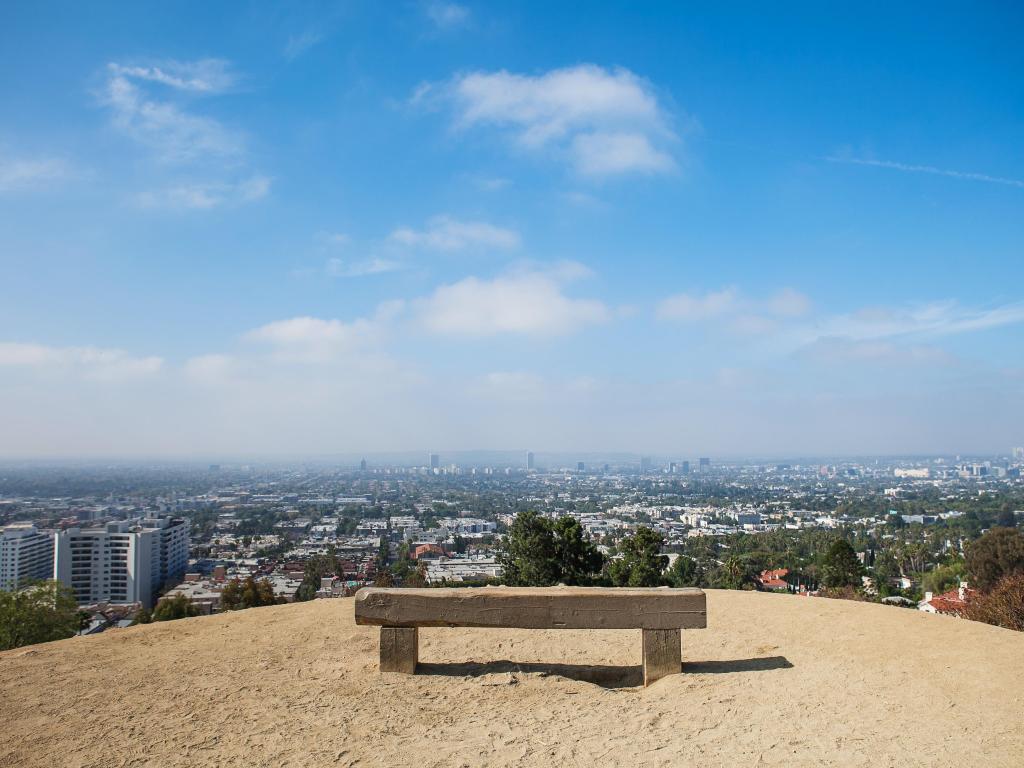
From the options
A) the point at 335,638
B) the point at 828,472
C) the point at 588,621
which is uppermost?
the point at 588,621

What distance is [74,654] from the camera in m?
6.69

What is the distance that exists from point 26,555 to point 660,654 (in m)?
36.0

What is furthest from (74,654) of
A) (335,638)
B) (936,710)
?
(936,710)

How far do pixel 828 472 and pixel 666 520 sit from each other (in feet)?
395

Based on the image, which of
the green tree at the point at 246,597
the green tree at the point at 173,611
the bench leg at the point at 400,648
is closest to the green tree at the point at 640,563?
the green tree at the point at 246,597

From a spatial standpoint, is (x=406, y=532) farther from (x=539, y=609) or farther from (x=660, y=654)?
(x=660, y=654)

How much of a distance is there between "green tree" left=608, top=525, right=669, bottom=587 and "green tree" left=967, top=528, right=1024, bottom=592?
43.3 ft

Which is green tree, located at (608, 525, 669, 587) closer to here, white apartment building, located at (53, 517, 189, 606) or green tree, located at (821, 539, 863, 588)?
green tree, located at (821, 539, 863, 588)

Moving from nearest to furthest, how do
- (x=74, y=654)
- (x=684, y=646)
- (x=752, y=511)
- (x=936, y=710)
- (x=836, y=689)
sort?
1. (x=936, y=710)
2. (x=836, y=689)
3. (x=74, y=654)
4. (x=684, y=646)
5. (x=752, y=511)

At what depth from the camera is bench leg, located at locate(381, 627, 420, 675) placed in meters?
6.01

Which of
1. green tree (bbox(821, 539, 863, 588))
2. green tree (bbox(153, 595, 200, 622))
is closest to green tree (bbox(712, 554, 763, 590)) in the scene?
green tree (bbox(821, 539, 863, 588))

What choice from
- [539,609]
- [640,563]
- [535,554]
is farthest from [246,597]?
[539,609]

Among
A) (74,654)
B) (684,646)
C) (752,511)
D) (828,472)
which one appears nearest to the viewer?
(74,654)

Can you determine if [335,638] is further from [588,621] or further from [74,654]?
[588,621]
